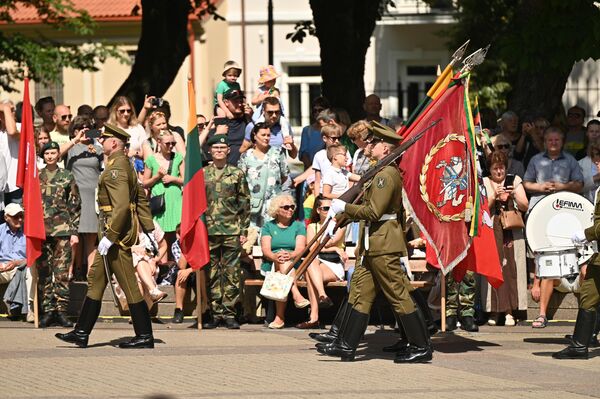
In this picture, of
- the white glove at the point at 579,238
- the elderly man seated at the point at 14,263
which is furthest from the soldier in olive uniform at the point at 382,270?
the elderly man seated at the point at 14,263

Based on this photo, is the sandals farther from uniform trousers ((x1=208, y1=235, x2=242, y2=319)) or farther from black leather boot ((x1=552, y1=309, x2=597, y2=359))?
uniform trousers ((x1=208, y1=235, x2=242, y2=319))

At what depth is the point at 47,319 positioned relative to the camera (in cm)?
1602

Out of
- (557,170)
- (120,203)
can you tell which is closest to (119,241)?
(120,203)

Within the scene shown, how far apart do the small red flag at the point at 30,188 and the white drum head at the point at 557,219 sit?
4968mm

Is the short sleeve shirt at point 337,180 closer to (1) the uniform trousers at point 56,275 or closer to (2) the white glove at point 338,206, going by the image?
(1) the uniform trousers at point 56,275

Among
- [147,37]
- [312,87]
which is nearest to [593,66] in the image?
[312,87]

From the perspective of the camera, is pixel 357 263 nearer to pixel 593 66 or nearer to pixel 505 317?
pixel 505 317

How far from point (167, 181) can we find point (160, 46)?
689cm

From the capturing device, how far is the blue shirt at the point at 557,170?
649 inches

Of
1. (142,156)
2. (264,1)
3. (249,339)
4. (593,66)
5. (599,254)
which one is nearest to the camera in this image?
(599,254)

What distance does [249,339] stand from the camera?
49.5 feet

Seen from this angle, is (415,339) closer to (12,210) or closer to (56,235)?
(56,235)

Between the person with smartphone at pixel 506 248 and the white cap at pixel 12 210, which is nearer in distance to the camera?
the person with smartphone at pixel 506 248

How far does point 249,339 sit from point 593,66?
2343cm
